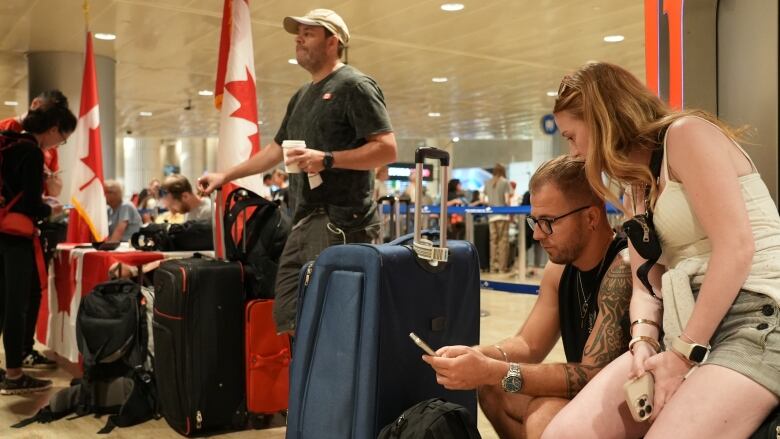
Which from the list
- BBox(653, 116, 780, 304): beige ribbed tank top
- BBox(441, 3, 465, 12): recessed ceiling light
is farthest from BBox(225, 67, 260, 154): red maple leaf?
BBox(441, 3, 465, 12): recessed ceiling light

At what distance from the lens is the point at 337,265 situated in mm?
2098

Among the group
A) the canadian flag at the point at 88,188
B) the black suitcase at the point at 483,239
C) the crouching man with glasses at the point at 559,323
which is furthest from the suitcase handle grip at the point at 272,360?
the black suitcase at the point at 483,239

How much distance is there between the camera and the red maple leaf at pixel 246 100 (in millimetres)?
4496

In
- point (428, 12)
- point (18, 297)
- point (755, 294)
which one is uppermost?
point (428, 12)

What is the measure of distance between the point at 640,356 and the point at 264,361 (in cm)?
212

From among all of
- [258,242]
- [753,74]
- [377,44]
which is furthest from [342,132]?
[377,44]

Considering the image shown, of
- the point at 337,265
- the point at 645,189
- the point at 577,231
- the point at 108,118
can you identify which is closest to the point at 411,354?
the point at 337,265

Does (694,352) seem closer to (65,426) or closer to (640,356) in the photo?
(640,356)

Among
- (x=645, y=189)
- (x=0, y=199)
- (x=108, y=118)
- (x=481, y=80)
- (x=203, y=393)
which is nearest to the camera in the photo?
(x=645, y=189)

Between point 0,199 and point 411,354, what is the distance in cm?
291

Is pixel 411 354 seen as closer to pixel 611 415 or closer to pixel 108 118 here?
pixel 611 415

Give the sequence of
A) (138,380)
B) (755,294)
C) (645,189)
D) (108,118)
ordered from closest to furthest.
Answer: (755,294)
(645,189)
(138,380)
(108,118)

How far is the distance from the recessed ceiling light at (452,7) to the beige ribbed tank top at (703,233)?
6.11 meters

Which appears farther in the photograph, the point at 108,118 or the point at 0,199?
the point at 108,118
